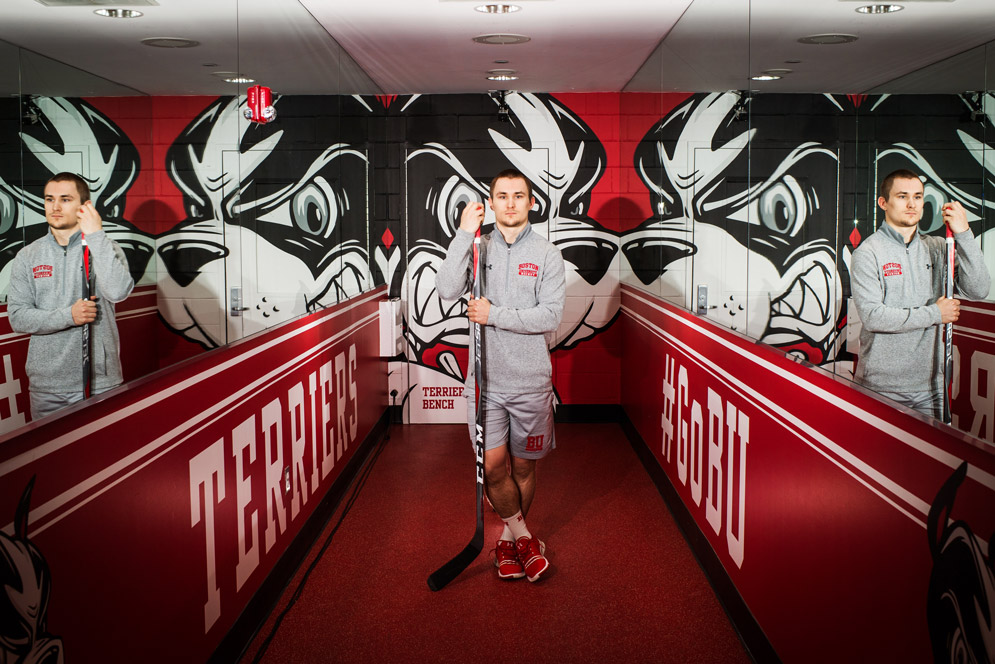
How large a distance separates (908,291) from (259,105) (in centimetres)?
252

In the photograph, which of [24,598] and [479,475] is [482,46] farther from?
[24,598]

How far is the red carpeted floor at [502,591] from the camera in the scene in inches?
108

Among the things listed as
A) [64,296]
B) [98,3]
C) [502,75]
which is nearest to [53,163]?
[64,296]

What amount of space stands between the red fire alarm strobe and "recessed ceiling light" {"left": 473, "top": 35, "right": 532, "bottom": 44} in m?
1.46

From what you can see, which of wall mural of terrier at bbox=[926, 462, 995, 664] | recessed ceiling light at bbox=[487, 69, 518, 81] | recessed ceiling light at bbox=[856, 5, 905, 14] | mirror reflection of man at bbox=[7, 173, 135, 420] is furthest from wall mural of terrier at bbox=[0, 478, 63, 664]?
recessed ceiling light at bbox=[487, 69, 518, 81]

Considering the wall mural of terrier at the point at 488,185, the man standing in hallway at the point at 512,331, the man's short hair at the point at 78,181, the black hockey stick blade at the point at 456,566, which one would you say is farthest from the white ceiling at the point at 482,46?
the black hockey stick blade at the point at 456,566

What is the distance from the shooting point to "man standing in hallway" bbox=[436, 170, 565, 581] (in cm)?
325

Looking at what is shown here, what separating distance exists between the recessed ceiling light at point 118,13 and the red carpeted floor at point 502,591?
1.97 m

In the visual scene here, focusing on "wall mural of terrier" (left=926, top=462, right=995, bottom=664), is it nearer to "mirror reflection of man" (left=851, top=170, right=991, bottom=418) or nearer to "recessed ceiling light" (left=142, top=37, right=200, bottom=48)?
"mirror reflection of man" (left=851, top=170, right=991, bottom=418)

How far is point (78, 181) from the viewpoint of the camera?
156 cm

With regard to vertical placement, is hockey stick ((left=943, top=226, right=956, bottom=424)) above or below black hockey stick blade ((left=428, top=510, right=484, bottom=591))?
above

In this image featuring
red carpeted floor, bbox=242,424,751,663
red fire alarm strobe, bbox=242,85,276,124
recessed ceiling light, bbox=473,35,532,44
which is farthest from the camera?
recessed ceiling light, bbox=473,35,532,44

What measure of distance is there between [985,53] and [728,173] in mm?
1943

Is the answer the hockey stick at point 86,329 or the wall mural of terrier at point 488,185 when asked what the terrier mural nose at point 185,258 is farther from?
the wall mural of terrier at point 488,185
